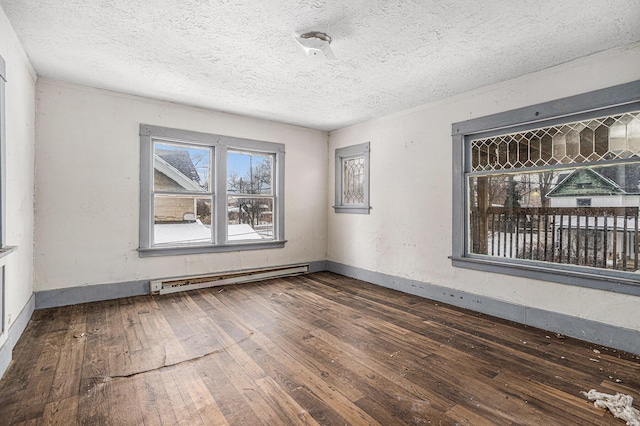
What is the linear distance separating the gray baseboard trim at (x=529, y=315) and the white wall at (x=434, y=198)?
62mm

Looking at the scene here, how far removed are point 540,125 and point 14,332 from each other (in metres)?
5.42

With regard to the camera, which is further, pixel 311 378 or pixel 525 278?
pixel 525 278

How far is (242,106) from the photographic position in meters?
4.73

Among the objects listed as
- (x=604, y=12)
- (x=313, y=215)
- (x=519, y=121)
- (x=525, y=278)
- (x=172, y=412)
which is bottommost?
(x=172, y=412)

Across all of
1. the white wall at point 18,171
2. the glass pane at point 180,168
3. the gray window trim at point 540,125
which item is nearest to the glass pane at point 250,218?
the glass pane at point 180,168

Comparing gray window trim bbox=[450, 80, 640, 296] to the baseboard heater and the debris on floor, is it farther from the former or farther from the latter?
the baseboard heater

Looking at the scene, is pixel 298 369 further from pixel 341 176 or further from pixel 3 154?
pixel 341 176

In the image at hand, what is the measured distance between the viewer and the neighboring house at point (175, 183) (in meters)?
4.62

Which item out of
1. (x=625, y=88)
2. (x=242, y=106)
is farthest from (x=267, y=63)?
(x=625, y=88)

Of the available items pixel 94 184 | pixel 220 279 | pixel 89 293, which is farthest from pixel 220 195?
pixel 89 293

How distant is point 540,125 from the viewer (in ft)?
11.3

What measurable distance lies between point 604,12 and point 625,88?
867 millimetres

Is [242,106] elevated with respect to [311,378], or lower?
elevated

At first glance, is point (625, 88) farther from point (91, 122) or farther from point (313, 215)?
point (91, 122)
